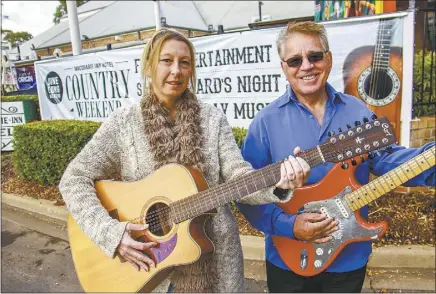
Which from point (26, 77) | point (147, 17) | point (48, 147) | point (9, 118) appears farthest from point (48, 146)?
point (147, 17)

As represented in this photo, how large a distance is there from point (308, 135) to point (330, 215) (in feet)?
1.29

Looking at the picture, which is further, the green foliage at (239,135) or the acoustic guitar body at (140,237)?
the green foliage at (239,135)

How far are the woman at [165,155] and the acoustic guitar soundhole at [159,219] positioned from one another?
7 cm

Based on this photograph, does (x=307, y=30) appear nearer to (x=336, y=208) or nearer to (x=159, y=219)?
(x=336, y=208)

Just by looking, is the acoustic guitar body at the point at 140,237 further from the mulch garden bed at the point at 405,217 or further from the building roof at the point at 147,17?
the building roof at the point at 147,17

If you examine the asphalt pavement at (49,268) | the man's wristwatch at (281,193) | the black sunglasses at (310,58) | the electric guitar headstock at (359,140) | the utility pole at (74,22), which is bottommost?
the asphalt pavement at (49,268)

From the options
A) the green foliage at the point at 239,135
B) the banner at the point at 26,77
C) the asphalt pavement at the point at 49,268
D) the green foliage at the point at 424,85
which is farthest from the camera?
the banner at the point at 26,77

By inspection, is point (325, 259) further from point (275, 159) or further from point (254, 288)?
point (254, 288)

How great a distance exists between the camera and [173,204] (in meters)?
1.73

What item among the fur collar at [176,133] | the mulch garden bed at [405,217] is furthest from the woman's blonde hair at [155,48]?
the mulch garden bed at [405,217]

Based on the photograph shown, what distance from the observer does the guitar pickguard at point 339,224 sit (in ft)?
5.49

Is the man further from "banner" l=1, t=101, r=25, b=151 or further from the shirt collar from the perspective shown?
"banner" l=1, t=101, r=25, b=151

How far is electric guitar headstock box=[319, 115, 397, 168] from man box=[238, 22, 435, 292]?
17cm

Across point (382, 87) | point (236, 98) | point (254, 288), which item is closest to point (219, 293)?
point (254, 288)
